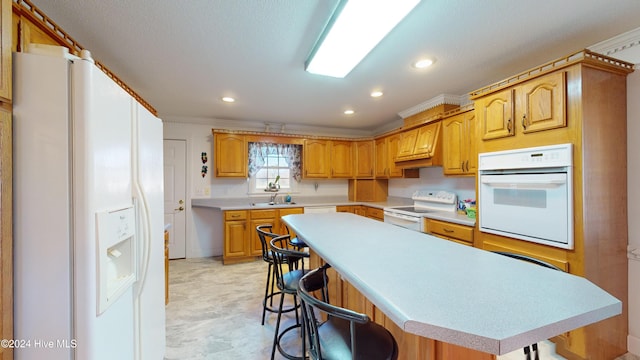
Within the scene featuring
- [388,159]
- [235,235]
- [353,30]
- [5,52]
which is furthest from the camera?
[388,159]

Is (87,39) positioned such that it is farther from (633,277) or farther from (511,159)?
(633,277)

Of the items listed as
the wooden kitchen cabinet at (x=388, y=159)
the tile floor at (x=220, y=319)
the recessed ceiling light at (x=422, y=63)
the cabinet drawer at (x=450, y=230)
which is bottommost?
the tile floor at (x=220, y=319)

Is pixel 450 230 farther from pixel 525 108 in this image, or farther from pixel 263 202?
pixel 263 202

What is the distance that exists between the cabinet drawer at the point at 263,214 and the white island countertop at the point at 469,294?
2740 millimetres

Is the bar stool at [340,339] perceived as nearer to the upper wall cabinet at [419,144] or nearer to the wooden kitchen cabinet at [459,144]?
the wooden kitchen cabinet at [459,144]

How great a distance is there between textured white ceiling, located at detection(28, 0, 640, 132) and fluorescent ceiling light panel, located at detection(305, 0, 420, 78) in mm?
102

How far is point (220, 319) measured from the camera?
7.83ft

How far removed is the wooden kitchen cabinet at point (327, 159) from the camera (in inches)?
184

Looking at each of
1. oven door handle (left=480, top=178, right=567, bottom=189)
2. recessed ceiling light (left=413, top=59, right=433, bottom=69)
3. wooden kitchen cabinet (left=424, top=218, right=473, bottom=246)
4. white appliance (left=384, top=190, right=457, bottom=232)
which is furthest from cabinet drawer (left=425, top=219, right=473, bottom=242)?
recessed ceiling light (left=413, top=59, right=433, bottom=69)

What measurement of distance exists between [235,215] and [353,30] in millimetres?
3173

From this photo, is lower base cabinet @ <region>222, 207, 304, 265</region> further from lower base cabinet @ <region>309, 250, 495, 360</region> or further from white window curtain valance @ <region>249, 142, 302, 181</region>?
lower base cabinet @ <region>309, 250, 495, 360</region>

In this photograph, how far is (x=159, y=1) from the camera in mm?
1530

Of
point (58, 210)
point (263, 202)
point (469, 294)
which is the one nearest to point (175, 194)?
point (263, 202)

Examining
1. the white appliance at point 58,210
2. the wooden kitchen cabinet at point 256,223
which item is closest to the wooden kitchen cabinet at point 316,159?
the wooden kitchen cabinet at point 256,223
